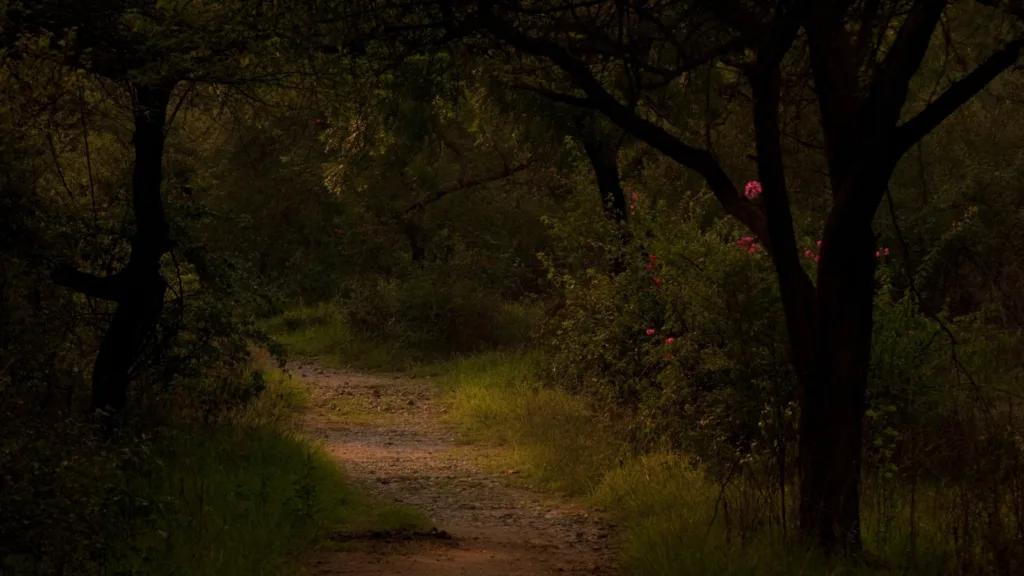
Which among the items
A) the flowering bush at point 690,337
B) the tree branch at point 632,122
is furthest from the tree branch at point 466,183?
the tree branch at point 632,122

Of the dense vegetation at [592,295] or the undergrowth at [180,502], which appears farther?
the dense vegetation at [592,295]

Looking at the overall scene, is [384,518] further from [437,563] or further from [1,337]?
[1,337]

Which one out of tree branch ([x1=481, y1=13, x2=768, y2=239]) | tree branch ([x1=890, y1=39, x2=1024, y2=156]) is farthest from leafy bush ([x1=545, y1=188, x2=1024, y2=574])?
tree branch ([x1=890, y1=39, x2=1024, y2=156])

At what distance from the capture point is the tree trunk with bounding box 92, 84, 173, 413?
28.9ft

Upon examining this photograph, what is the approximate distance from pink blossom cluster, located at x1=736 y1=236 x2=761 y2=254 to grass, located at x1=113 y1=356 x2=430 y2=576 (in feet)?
12.0

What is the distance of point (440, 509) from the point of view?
359 inches

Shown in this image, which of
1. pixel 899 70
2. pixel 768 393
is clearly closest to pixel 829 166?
pixel 899 70

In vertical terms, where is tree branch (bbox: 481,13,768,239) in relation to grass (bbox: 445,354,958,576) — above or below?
above

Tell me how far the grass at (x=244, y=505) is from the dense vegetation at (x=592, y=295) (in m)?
0.04

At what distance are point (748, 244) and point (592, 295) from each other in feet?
11.1

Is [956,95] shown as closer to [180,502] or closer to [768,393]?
[768,393]

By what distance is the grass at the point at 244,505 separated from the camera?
20.9 ft

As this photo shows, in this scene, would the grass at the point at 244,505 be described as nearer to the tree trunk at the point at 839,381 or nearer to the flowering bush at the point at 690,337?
the flowering bush at the point at 690,337

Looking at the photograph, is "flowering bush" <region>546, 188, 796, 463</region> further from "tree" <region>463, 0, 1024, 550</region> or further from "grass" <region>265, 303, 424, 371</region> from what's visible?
"grass" <region>265, 303, 424, 371</region>
